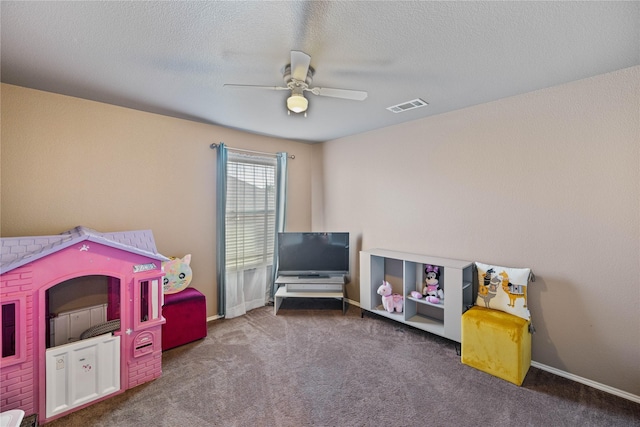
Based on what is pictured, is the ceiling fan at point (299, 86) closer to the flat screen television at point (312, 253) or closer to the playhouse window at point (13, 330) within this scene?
the playhouse window at point (13, 330)

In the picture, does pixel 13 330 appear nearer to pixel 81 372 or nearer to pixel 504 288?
pixel 81 372

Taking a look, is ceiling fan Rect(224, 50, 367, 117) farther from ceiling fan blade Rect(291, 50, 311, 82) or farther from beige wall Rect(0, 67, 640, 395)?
beige wall Rect(0, 67, 640, 395)

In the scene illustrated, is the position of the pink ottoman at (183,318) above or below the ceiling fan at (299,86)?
below

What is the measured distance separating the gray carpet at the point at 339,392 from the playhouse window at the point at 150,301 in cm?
50

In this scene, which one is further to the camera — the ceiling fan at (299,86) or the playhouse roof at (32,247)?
the playhouse roof at (32,247)

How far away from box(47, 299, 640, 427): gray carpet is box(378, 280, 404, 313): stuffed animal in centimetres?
36

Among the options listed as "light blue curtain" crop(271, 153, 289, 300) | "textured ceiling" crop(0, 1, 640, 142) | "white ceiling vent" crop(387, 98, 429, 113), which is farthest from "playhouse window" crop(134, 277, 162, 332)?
"white ceiling vent" crop(387, 98, 429, 113)

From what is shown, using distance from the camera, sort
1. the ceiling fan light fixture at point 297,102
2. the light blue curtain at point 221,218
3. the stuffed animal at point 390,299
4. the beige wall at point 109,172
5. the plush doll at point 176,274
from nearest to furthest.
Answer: the ceiling fan light fixture at point 297,102, the beige wall at point 109,172, the plush doll at point 176,274, the stuffed animal at point 390,299, the light blue curtain at point 221,218

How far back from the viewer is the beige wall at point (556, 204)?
6.55 ft

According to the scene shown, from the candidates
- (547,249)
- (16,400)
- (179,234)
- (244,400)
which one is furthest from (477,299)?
(16,400)

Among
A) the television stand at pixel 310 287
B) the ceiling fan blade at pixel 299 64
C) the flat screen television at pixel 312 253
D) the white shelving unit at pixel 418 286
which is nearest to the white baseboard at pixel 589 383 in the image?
the white shelving unit at pixel 418 286

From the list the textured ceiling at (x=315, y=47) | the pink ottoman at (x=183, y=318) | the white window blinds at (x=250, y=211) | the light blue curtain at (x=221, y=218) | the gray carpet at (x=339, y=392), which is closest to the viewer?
the textured ceiling at (x=315, y=47)

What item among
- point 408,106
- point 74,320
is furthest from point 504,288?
point 74,320

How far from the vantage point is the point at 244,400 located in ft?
6.64
